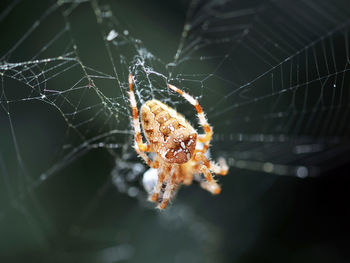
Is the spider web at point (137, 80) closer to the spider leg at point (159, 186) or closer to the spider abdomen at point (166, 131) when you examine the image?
the spider abdomen at point (166, 131)

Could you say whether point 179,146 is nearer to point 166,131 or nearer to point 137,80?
point 166,131

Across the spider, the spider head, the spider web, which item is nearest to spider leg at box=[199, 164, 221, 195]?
the spider

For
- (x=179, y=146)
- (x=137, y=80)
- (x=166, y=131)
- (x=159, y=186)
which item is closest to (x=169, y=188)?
(x=159, y=186)

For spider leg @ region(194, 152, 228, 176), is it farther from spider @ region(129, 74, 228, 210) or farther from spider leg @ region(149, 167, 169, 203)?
spider leg @ region(149, 167, 169, 203)

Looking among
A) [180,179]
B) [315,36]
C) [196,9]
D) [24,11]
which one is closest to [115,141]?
[180,179]

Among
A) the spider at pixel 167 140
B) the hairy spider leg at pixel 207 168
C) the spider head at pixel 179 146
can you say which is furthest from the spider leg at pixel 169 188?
the spider head at pixel 179 146

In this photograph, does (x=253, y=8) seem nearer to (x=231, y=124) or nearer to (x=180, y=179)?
(x=231, y=124)

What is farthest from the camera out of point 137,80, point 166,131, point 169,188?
point 169,188

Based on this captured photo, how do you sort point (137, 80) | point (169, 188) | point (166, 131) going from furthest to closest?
point (169, 188) < point (137, 80) < point (166, 131)
